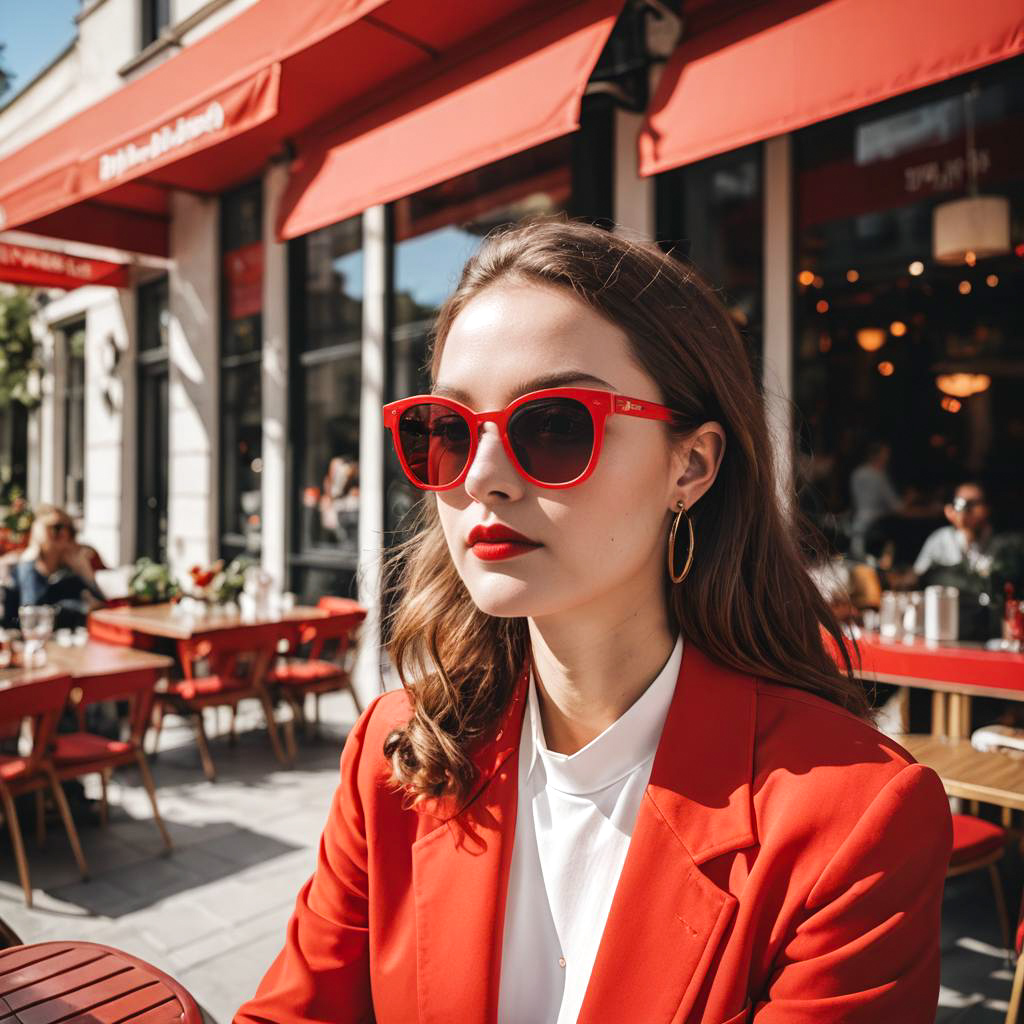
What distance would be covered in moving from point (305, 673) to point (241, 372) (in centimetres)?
400

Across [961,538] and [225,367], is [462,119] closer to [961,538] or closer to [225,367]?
[961,538]

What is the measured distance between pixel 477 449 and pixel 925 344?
10.7m

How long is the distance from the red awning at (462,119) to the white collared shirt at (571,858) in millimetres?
3515

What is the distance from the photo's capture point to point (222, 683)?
559 cm

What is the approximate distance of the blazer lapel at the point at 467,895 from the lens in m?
1.22

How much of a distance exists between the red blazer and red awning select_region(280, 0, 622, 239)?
3557mm

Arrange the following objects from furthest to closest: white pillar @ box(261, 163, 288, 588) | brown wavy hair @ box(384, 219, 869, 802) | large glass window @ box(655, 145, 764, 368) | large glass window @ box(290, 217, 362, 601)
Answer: white pillar @ box(261, 163, 288, 588)
large glass window @ box(290, 217, 362, 601)
large glass window @ box(655, 145, 764, 368)
brown wavy hair @ box(384, 219, 869, 802)

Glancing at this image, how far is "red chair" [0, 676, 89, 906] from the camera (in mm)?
3570

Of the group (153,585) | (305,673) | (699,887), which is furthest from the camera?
(153,585)

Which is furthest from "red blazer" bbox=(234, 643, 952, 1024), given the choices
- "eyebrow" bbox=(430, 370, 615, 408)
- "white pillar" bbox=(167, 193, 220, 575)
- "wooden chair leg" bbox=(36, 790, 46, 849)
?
"white pillar" bbox=(167, 193, 220, 575)

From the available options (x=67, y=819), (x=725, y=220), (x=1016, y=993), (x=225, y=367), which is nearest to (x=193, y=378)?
(x=225, y=367)

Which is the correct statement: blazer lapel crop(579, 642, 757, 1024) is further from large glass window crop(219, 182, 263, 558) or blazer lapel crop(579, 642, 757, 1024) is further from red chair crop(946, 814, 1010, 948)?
large glass window crop(219, 182, 263, 558)

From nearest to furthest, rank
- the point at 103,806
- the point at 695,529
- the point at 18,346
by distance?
the point at 695,529 < the point at 103,806 < the point at 18,346

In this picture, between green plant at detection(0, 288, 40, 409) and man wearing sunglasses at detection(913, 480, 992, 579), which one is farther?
green plant at detection(0, 288, 40, 409)
